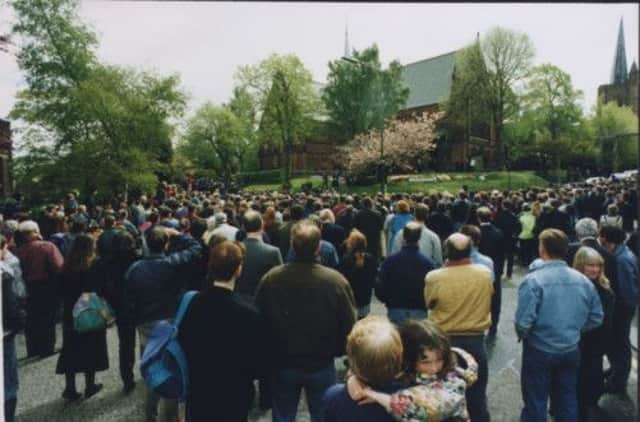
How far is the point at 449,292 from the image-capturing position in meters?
4.15

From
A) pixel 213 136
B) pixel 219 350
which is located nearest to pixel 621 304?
pixel 219 350

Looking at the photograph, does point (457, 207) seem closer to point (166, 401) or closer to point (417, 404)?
point (166, 401)

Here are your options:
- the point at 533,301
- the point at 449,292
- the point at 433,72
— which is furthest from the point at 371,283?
the point at 433,72

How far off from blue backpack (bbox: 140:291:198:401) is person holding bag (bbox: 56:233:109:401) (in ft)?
8.78

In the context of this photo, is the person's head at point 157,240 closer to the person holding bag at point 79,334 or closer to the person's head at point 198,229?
the person holding bag at point 79,334

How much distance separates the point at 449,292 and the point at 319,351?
133 cm

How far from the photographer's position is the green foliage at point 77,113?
56.2 ft

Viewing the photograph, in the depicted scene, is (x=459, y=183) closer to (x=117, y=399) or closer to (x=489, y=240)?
(x=489, y=240)

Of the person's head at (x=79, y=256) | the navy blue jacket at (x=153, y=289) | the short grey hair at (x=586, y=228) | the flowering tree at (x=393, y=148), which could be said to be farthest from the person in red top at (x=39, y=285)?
the flowering tree at (x=393, y=148)

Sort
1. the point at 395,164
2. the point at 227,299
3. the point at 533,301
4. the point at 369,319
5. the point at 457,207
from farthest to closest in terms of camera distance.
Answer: the point at 395,164 < the point at 457,207 < the point at 533,301 < the point at 227,299 < the point at 369,319

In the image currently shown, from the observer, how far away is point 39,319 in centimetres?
703

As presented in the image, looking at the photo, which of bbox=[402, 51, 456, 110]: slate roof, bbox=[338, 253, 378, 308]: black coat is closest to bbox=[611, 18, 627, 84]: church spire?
bbox=[338, 253, 378, 308]: black coat

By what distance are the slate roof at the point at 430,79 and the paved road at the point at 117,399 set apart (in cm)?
5595

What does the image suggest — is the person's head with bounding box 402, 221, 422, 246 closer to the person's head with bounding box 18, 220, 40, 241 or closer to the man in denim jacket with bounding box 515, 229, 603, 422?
the man in denim jacket with bounding box 515, 229, 603, 422
